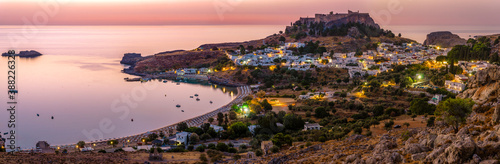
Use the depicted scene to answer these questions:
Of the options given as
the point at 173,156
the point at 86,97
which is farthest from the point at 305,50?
the point at 173,156

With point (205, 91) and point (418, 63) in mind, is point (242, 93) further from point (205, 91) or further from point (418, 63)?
point (418, 63)

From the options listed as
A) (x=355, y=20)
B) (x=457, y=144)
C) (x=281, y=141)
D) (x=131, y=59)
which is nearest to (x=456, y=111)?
(x=457, y=144)

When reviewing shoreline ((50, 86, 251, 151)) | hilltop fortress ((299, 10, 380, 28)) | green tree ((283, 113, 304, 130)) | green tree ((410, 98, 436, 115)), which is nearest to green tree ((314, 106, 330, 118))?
green tree ((283, 113, 304, 130))

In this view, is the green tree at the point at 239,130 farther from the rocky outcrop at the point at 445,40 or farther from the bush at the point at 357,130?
the rocky outcrop at the point at 445,40

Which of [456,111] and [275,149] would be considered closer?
[456,111]

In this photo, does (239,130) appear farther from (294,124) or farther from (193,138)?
(294,124)
